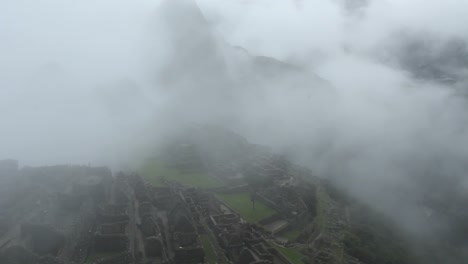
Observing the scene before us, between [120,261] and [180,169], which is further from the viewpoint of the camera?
[180,169]

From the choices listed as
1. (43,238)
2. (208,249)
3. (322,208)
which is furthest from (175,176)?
(43,238)

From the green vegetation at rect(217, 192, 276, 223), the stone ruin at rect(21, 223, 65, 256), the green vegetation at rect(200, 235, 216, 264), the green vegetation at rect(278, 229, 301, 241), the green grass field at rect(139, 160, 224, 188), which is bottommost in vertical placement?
the stone ruin at rect(21, 223, 65, 256)

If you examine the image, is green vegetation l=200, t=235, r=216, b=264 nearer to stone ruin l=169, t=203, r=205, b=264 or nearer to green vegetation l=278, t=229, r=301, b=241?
stone ruin l=169, t=203, r=205, b=264

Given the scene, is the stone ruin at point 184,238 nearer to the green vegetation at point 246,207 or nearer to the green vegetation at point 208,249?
the green vegetation at point 208,249

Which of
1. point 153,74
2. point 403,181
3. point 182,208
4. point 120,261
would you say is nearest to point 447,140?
point 403,181

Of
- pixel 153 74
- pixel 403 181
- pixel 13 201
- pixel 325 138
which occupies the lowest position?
pixel 13 201

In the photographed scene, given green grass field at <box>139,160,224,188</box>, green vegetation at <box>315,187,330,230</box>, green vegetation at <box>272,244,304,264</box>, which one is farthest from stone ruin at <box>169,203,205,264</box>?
green vegetation at <box>315,187,330,230</box>

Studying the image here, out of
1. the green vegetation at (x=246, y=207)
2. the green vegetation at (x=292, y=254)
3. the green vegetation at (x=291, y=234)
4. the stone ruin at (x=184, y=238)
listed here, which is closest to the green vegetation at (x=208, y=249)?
the stone ruin at (x=184, y=238)

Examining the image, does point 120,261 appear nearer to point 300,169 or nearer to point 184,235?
point 184,235
